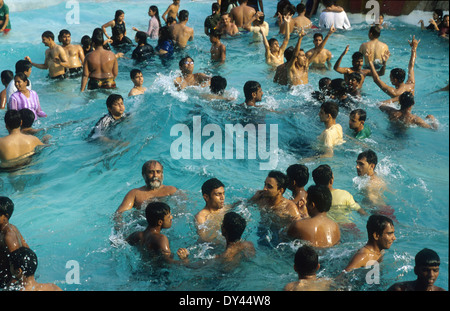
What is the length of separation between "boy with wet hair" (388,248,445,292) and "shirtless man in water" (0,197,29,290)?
3377mm

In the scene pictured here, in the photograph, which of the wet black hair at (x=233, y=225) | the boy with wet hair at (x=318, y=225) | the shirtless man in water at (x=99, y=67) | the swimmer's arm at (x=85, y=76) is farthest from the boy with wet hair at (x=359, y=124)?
the swimmer's arm at (x=85, y=76)

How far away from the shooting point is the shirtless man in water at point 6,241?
16.0ft

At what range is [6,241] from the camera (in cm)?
501

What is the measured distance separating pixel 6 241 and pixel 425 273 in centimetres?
372

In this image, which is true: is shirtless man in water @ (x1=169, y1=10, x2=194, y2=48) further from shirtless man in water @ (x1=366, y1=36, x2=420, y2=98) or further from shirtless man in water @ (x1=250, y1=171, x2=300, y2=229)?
shirtless man in water @ (x1=250, y1=171, x2=300, y2=229)

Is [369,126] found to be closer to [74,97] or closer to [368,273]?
[368,273]

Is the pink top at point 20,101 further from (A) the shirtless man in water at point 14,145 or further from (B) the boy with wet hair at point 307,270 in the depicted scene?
(B) the boy with wet hair at point 307,270

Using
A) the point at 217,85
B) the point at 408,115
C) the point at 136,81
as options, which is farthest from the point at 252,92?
the point at 408,115

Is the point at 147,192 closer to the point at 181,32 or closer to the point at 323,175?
the point at 323,175

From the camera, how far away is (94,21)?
16.5 metres

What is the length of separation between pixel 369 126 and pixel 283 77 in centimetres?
196

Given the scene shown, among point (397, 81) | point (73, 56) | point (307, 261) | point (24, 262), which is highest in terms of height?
point (73, 56)

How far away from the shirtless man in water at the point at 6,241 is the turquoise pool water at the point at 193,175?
62 centimetres
